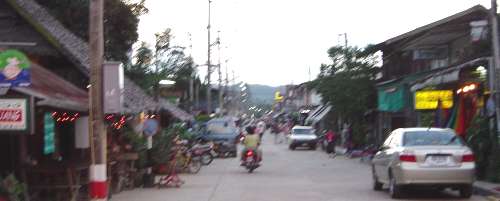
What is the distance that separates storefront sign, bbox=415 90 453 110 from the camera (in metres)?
25.0

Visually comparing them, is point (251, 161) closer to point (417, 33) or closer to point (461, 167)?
point (417, 33)

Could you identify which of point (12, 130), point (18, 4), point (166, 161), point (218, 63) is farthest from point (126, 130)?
point (218, 63)

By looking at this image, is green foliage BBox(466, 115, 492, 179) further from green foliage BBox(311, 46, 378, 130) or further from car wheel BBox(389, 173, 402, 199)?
green foliage BBox(311, 46, 378, 130)

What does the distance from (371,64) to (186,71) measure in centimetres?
1199

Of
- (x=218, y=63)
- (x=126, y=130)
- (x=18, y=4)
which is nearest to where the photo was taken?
(x=18, y=4)

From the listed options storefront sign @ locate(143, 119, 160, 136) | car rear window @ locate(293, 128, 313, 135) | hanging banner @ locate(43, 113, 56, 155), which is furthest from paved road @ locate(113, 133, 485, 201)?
car rear window @ locate(293, 128, 313, 135)

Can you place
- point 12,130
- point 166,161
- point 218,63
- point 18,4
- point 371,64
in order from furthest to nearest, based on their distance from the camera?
point 218,63 → point 371,64 → point 166,161 → point 18,4 → point 12,130

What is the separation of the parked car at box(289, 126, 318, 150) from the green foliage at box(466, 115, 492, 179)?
31.1 meters

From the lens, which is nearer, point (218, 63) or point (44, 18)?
point (44, 18)

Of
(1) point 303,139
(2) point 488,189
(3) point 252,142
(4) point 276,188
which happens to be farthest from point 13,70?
(1) point 303,139

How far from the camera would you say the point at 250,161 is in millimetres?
28141

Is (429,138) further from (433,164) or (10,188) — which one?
(10,188)

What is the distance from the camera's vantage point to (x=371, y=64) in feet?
142

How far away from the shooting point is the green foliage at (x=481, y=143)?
20266 mm
